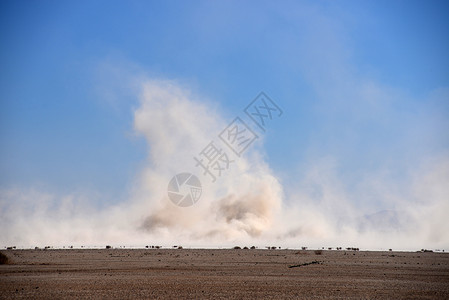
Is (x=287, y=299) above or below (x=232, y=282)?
below

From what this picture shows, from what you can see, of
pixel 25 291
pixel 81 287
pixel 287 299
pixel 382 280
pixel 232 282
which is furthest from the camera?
pixel 382 280

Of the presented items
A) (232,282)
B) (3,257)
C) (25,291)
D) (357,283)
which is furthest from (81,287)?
(3,257)

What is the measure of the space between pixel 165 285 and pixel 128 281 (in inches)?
209

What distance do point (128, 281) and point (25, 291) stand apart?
10.3m

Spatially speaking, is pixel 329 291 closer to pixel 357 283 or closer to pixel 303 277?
pixel 357 283

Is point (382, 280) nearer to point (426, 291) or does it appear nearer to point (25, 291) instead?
point (426, 291)

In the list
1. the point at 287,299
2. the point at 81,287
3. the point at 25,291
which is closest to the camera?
the point at 287,299

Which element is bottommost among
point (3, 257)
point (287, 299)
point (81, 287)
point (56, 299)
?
point (287, 299)

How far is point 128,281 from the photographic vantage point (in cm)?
4303

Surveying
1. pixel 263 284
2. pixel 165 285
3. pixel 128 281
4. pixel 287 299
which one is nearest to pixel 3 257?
pixel 128 281

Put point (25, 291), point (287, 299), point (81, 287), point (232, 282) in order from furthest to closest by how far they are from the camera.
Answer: point (232, 282) → point (81, 287) → point (25, 291) → point (287, 299)

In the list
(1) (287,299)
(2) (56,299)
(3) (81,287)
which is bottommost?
(1) (287,299)

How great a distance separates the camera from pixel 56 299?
104ft

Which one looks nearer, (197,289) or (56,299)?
(56,299)
